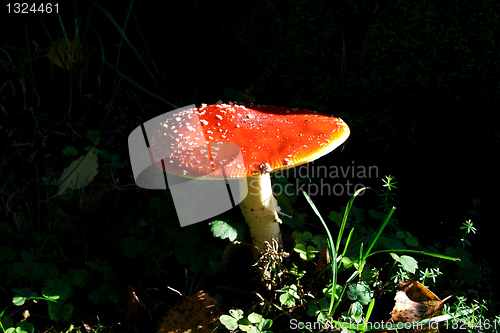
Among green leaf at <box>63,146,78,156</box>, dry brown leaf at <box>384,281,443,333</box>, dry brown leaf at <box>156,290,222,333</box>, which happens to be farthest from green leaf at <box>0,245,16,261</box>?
dry brown leaf at <box>384,281,443,333</box>

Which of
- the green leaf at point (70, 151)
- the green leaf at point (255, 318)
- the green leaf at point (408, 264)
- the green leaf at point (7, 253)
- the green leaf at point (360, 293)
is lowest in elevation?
the green leaf at point (255, 318)

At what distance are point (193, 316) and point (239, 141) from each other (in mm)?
893

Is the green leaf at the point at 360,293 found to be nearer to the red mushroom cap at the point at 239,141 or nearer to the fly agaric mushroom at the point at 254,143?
the fly agaric mushroom at the point at 254,143

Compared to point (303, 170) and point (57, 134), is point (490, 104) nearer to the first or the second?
point (303, 170)

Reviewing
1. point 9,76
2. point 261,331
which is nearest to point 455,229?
point 261,331

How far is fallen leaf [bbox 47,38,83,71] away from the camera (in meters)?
2.79

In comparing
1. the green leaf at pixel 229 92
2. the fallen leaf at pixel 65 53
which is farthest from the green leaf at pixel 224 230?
the fallen leaf at pixel 65 53

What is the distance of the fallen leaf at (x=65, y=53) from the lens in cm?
279

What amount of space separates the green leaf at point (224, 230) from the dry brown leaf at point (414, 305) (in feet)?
2.68

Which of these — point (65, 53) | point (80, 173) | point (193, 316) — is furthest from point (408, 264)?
point (65, 53)

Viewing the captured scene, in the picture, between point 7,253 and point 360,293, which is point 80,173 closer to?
point 7,253

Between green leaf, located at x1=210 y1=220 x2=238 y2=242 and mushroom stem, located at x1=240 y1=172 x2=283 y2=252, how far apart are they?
0.76ft

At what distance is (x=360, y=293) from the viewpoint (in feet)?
5.51

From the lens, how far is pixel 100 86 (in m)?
2.86
